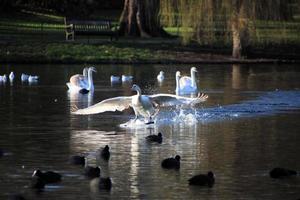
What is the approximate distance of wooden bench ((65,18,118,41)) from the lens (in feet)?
173

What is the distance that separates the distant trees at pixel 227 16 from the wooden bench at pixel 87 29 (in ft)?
19.3

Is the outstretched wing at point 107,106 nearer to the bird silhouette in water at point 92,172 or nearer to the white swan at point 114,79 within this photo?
the bird silhouette in water at point 92,172

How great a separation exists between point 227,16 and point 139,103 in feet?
81.9

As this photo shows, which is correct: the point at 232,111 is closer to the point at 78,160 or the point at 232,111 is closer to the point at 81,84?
the point at 81,84

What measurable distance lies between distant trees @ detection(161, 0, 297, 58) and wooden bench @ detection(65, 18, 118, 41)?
5882 millimetres

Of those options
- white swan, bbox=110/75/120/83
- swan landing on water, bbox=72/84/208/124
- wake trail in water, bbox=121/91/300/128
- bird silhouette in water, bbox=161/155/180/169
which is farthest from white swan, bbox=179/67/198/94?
bird silhouette in water, bbox=161/155/180/169

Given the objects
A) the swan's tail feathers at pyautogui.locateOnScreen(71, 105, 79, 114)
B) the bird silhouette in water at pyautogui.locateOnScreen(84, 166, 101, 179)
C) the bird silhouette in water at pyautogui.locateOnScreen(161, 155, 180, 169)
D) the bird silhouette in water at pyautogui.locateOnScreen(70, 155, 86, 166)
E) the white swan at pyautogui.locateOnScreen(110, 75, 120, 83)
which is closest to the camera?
the bird silhouette in water at pyautogui.locateOnScreen(84, 166, 101, 179)

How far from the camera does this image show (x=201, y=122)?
23.2m

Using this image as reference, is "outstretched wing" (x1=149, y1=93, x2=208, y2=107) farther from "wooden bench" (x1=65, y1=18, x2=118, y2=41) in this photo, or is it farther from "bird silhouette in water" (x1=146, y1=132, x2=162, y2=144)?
"wooden bench" (x1=65, y1=18, x2=118, y2=41)

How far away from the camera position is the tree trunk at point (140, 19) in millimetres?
56250

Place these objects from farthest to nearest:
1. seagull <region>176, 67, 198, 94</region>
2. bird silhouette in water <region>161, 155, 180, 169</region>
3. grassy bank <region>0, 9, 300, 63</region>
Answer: grassy bank <region>0, 9, 300, 63</region>, seagull <region>176, 67, 198, 94</region>, bird silhouette in water <region>161, 155, 180, 169</region>

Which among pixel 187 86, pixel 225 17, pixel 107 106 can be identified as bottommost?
pixel 187 86

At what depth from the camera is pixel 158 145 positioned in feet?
62.9

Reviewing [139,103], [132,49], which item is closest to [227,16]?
[132,49]
